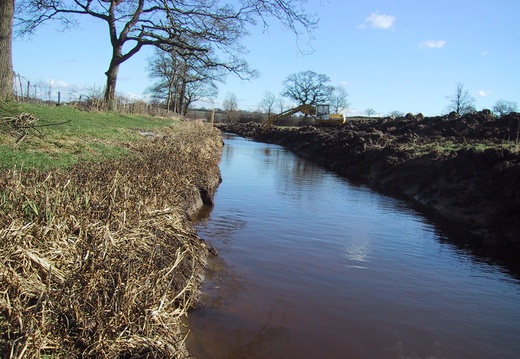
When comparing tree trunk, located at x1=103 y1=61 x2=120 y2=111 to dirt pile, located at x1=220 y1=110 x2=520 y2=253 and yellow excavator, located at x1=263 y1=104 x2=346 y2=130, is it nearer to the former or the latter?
dirt pile, located at x1=220 y1=110 x2=520 y2=253

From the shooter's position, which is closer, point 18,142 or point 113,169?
point 113,169

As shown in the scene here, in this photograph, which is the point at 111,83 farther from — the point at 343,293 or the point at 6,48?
the point at 343,293

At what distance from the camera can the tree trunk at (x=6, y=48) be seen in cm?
1096

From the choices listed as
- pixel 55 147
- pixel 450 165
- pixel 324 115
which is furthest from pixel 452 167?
pixel 324 115

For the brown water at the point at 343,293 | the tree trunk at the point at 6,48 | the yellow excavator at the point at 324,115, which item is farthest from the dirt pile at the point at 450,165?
the tree trunk at the point at 6,48

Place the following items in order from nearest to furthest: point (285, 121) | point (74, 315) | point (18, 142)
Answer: point (74, 315) < point (18, 142) < point (285, 121)

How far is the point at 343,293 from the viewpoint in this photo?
6.01 m

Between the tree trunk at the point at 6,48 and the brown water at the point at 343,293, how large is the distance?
649cm

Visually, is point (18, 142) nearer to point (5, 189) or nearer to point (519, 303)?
point (5, 189)

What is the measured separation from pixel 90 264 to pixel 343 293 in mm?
3556

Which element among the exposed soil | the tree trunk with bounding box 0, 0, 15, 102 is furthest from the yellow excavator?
the tree trunk with bounding box 0, 0, 15, 102

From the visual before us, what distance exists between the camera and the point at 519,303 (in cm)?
631

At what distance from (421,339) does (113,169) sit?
16.2ft

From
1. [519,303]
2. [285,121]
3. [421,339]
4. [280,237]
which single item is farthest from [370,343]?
[285,121]
